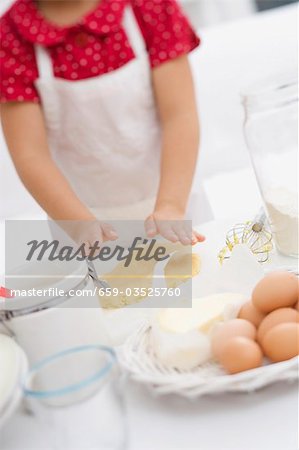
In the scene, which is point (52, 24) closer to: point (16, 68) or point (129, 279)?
point (16, 68)

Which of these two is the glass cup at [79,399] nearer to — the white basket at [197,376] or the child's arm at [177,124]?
the white basket at [197,376]

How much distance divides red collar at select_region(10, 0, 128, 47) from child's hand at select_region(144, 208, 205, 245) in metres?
0.31

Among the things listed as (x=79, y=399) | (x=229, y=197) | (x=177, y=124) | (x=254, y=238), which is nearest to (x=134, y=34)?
(x=177, y=124)

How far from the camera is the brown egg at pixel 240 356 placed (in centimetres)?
45

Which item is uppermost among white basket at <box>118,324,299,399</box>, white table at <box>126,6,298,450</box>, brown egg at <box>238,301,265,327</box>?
white basket at <box>118,324,299,399</box>

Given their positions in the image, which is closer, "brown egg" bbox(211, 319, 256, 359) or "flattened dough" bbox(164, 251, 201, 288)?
"brown egg" bbox(211, 319, 256, 359)

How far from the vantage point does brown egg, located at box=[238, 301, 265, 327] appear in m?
0.50

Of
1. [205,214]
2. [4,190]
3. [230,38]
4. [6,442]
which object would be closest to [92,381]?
[6,442]

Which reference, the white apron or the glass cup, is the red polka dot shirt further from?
the glass cup

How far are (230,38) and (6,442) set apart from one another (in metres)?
1.28

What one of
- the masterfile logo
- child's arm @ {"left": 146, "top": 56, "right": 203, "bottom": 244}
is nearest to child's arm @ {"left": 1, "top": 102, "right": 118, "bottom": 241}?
child's arm @ {"left": 146, "top": 56, "right": 203, "bottom": 244}

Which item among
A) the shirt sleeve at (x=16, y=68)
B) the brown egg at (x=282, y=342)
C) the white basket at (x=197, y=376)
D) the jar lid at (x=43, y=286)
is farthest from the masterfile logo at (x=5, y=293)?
the shirt sleeve at (x=16, y=68)

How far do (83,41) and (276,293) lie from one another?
23.0 inches

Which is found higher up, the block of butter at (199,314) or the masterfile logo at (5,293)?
the masterfile logo at (5,293)
